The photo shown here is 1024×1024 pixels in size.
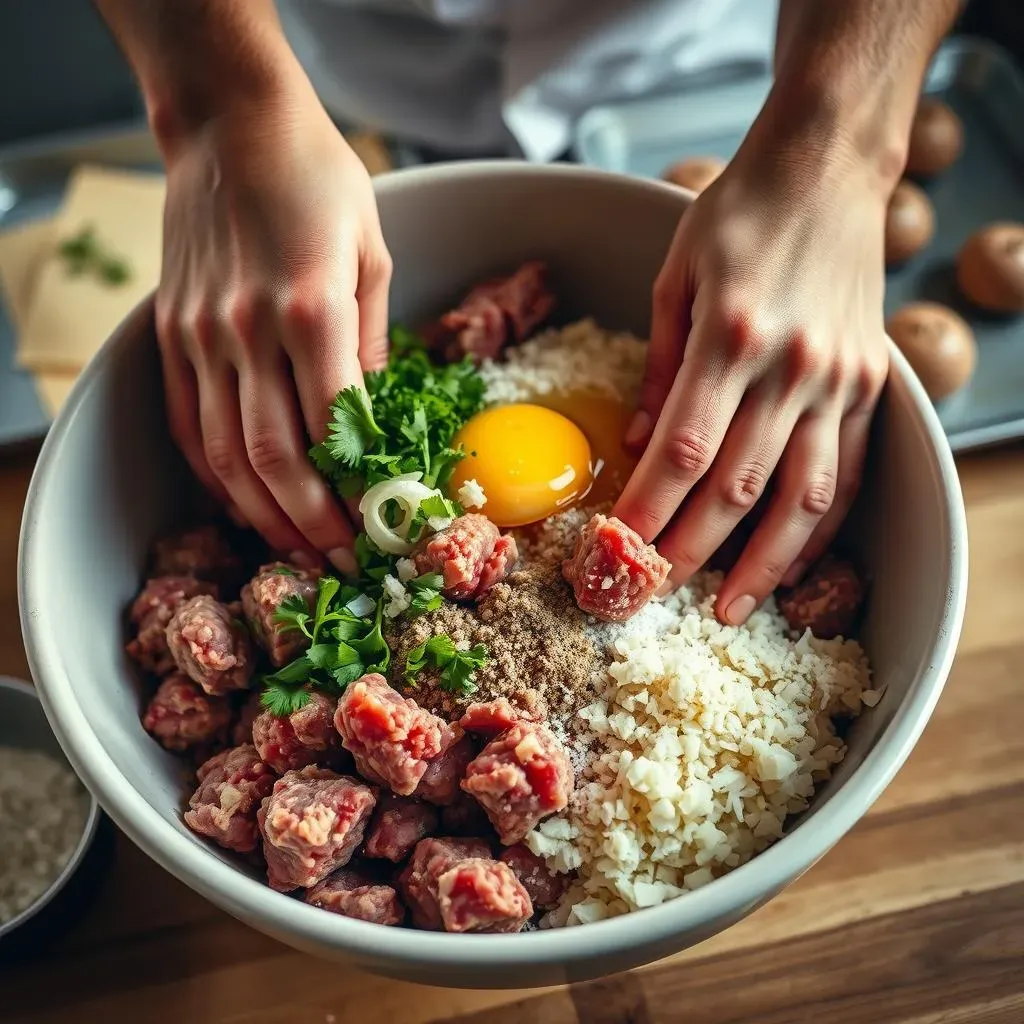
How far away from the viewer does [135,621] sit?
176cm

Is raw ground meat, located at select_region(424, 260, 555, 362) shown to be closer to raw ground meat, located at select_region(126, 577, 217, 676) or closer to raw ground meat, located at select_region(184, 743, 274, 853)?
raw ground meat, located at select_region(126, 577, 217, 676)

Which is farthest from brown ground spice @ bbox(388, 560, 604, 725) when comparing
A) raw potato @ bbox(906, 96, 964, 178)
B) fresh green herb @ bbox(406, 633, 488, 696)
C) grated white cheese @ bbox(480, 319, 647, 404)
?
raw potato @ bbox(906, 96, 964, 178)

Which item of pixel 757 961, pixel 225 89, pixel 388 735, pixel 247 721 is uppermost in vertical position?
pixel 225 89

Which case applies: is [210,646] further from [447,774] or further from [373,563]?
[447,774]

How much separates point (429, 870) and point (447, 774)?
5.7 inches

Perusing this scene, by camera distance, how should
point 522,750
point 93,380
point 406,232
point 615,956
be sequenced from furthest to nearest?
point 406,232 → point 93,380 → point 522,750 → point 615,956

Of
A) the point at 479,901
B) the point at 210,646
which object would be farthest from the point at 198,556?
the point at 479,901

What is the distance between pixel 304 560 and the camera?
177cm

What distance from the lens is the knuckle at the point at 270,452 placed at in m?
1.64

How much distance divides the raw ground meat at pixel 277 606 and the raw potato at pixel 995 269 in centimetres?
180

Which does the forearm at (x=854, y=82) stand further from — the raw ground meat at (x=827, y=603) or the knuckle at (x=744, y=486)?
the raw ground meat at (x=827, y=603)

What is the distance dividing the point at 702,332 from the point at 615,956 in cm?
91

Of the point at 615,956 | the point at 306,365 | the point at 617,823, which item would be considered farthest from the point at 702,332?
the point at 615,956

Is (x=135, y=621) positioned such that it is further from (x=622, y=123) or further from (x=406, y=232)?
(x=622, y=123)
